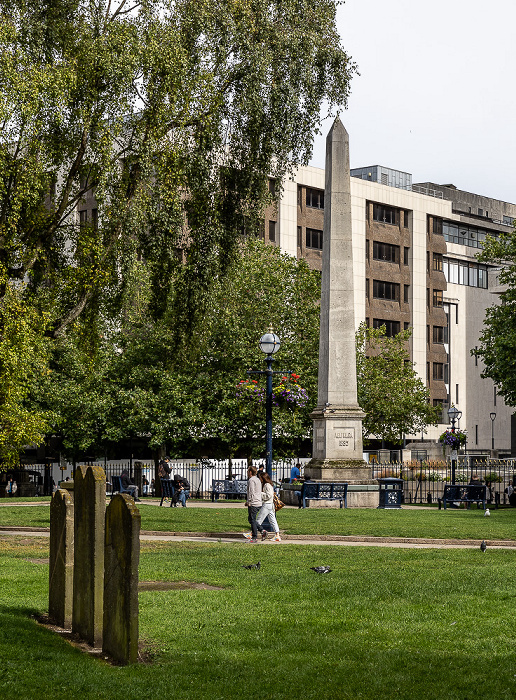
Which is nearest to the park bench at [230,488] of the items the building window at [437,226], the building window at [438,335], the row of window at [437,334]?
the row of window at [437,334]

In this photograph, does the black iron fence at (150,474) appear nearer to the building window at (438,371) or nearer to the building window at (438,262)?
the building window at (438,371)

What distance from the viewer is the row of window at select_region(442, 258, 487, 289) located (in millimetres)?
100419

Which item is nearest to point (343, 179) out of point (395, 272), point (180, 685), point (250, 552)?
point (250, 552)

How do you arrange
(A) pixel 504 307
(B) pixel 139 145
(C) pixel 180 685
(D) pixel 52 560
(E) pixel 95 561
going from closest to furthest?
1. (C) pixel 180 685
2. (E) pixel 95 561
3. (D) pixel 52 560
4. (B) pixel 139 145
5. (A) pixel 504 307

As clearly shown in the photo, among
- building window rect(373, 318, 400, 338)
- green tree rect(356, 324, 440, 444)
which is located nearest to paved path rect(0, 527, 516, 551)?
green tree rect(356, 324, 440, 444)

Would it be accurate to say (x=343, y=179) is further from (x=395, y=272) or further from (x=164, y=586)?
(x=395, y=272)

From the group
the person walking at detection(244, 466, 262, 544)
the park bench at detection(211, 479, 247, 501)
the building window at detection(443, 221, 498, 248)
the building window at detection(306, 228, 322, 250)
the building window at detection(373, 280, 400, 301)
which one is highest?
the building window at detection(443, 221, 498, 248)

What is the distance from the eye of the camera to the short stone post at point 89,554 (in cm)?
874

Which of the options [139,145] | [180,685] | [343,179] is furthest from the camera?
Result: [343,179]

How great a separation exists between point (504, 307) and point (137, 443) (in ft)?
90.2

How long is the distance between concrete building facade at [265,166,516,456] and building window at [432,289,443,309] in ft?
0.35

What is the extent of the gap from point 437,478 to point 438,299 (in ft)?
153

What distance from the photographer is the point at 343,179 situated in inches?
1294

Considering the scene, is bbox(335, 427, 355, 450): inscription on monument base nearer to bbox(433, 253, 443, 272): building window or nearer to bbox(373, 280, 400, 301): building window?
bbox(373, 280, 400, 301): building window
